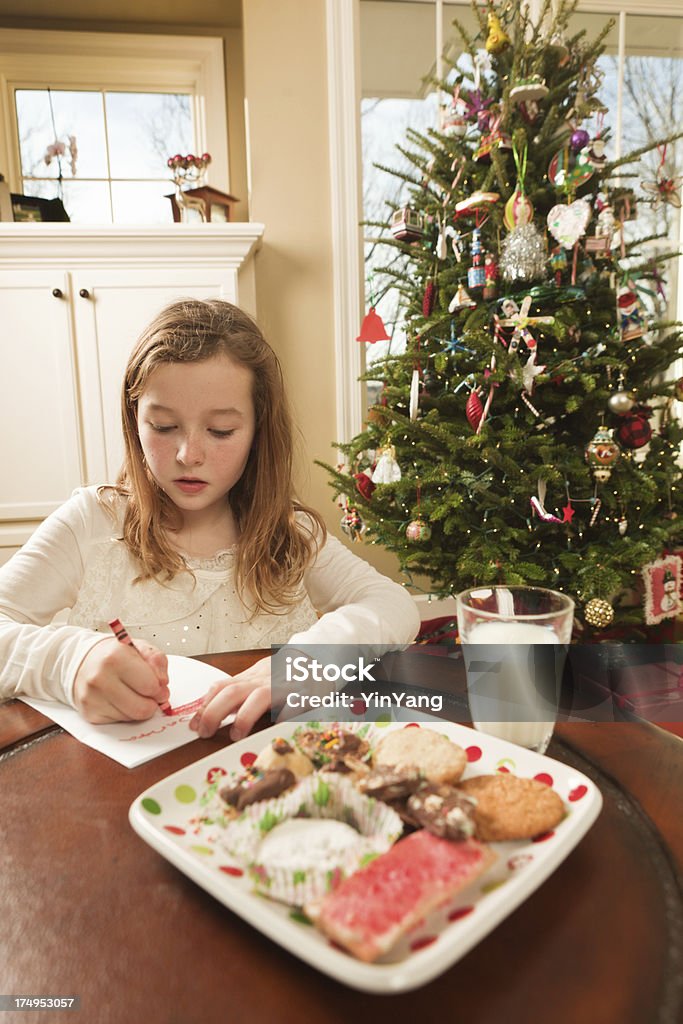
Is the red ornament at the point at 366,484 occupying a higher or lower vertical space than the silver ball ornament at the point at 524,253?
lower

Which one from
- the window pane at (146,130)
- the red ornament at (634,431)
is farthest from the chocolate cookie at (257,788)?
the window pane at (146,130)

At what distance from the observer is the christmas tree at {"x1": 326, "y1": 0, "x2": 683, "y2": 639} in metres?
1.59

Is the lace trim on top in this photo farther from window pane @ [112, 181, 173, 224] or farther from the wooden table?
window pane @ [112, 181, 173, 224]

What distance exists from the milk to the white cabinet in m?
1.99

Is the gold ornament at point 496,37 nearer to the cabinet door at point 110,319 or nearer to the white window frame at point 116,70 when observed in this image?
the cabinet door at point 110,319

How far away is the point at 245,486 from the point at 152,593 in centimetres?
25

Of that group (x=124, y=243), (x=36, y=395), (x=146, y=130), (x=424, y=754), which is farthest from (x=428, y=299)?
(x=146, y=130)

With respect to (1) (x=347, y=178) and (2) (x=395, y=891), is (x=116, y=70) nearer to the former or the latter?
(1) (x=347, y=178)

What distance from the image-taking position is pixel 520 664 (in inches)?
24.0

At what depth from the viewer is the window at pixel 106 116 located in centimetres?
270

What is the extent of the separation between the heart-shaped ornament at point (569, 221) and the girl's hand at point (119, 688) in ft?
4.49

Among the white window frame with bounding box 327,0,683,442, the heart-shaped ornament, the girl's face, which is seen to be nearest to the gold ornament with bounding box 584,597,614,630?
the heart-shaped ornament

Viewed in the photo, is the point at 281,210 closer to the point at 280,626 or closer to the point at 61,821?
the point at 280,626

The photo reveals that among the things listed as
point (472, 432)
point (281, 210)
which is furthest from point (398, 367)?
point (281, 210)
